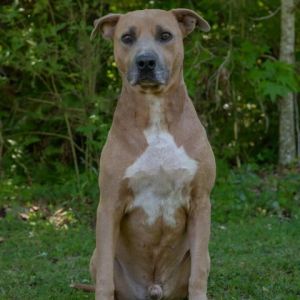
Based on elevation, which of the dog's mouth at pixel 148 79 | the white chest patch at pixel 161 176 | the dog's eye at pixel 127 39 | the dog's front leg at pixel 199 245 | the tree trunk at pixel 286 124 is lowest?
the tree trunk at pixel 286 124

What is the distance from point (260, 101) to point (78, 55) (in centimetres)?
228

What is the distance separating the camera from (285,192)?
28.5ft

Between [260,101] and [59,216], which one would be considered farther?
[260,101]

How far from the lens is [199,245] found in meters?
5.20

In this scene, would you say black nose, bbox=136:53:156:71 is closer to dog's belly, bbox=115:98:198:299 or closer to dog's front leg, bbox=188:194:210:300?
dog's belly, bbox=115:98:198:299

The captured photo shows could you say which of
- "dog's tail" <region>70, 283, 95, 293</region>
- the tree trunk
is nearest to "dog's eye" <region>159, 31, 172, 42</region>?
"dog's tail" <region>70, 283, 95, 293</region>

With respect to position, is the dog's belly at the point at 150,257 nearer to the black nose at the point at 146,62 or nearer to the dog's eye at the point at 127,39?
the black nose at the point at 146,62

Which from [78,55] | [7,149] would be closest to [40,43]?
[78,55]

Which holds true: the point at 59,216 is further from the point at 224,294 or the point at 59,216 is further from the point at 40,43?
the point at 224,294

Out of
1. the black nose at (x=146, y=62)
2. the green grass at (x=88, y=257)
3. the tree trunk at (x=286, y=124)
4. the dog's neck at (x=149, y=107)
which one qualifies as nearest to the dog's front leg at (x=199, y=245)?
the dog's neck at (x=149, y=107)

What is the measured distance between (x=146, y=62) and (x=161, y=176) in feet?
2.16

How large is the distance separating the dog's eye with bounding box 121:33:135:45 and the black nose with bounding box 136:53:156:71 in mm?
232

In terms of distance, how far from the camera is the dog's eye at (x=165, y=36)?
17.2 feet

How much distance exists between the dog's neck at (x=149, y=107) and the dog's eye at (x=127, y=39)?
0.84 feet
